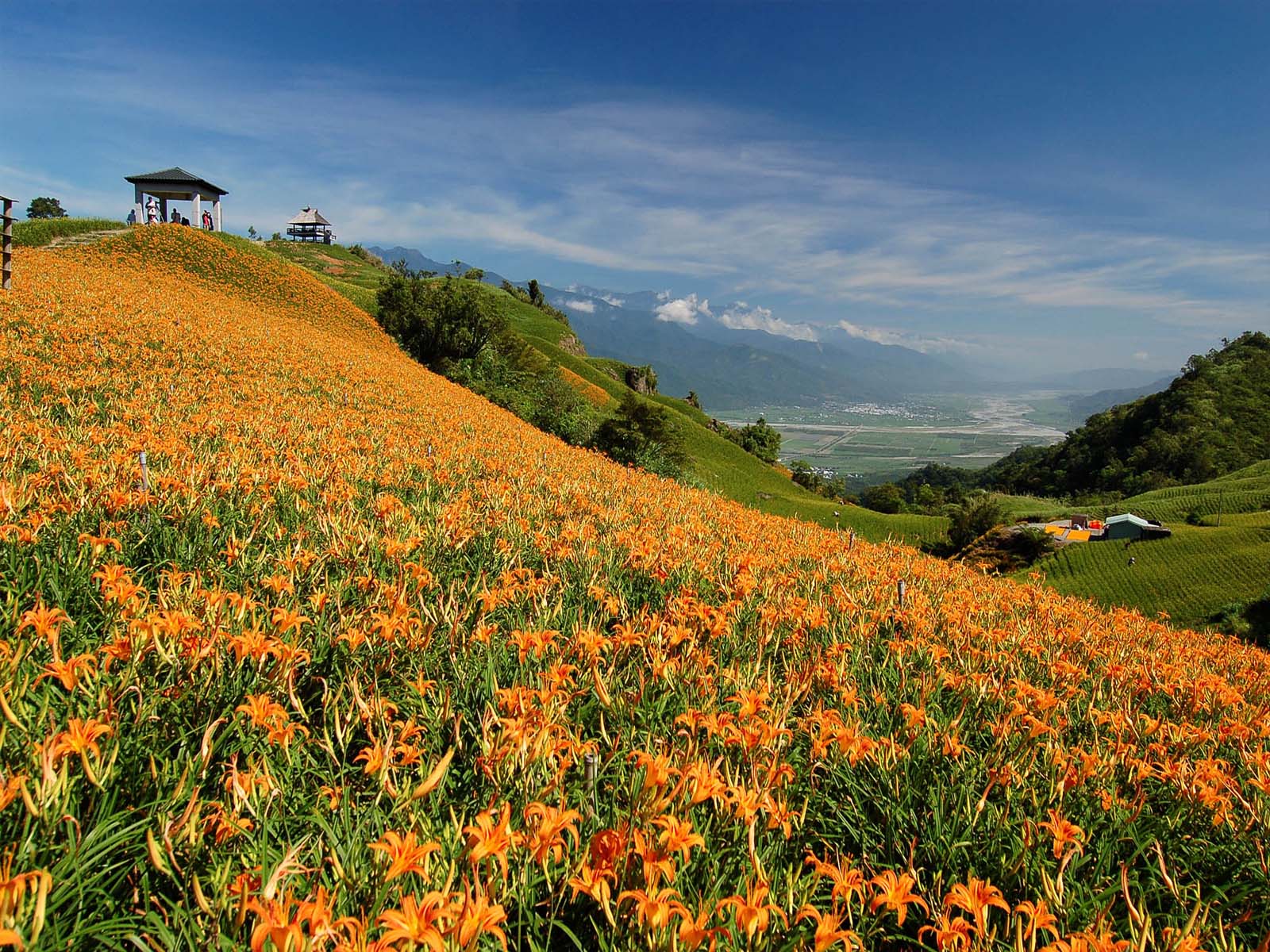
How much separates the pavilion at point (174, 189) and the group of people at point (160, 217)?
16 centimetres

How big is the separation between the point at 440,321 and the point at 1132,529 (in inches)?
1558

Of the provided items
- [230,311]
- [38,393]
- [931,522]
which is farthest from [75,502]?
[931,522]

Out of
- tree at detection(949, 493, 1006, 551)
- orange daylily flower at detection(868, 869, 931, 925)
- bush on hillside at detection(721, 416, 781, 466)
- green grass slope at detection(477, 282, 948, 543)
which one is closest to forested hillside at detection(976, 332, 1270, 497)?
bush on hillside at detection(721, 416, 781, 466)

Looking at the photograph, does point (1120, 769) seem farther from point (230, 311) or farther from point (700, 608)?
point (230, 311)

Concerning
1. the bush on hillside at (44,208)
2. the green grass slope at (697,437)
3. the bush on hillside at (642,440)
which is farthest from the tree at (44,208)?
the bush on hillside at (642,440)

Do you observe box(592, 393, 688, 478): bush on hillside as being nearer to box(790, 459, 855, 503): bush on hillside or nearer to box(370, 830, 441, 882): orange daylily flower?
box(370, 830, 441, 882): orange daylily flower

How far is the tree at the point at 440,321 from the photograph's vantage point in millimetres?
30078

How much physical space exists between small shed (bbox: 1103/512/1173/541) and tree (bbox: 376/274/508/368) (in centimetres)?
3583

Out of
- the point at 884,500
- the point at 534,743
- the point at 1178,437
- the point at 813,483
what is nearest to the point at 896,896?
the point at 534,743

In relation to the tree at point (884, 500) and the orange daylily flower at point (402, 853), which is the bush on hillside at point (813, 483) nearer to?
the tree at point (884, 500)

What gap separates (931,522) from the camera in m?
38.6

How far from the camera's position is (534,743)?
1.62 m

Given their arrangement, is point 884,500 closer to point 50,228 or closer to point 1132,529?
point 1132,529

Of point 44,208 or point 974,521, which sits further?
point 44,208
